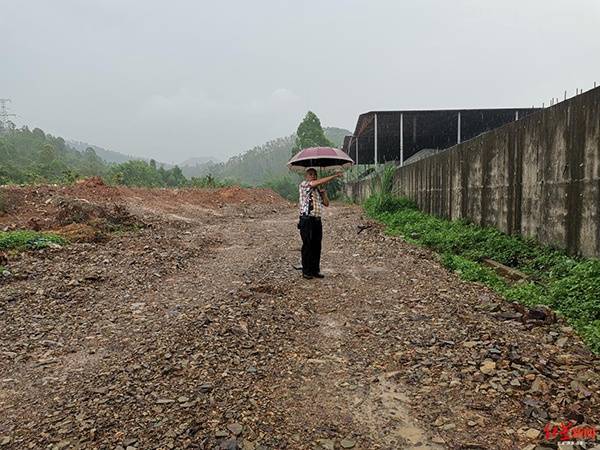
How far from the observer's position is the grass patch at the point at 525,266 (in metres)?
3.97

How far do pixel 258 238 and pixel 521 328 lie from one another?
23.7ft

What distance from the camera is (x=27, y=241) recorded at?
7.77m

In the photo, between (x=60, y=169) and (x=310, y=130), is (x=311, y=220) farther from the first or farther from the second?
(x=60, y=169)

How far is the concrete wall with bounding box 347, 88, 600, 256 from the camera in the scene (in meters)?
5.00

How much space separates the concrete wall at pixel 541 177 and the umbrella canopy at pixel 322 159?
278 cm

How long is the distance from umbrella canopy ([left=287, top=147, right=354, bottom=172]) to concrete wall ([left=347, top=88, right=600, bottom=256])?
2783mm

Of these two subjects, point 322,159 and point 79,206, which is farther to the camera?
point 79,206

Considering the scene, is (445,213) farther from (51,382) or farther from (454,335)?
(51,382)

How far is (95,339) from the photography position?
3986 mm

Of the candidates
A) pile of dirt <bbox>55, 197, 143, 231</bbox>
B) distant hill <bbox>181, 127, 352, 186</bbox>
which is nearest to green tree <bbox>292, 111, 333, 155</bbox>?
pile of dirt <bbox>55, 197, 143, 231</bbox>

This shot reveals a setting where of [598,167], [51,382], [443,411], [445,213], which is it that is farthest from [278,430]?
[445,213]

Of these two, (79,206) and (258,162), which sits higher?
(258,162)

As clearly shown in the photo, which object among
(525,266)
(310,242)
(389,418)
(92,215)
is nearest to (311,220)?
(310,242)

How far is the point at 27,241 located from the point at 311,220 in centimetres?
556
